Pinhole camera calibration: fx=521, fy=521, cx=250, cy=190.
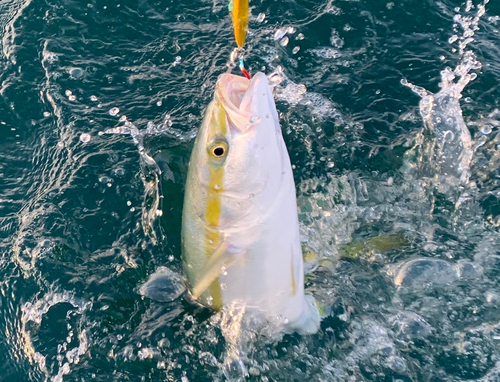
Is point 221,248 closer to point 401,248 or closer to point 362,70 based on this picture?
point 401,248

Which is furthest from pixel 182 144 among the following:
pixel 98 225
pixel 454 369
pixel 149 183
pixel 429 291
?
pixel 454 369

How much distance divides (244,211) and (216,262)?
318 millimetres

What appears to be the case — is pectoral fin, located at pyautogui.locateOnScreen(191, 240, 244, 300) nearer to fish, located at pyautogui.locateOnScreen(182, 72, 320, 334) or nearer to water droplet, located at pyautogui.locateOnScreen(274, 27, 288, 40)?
fish, located at pyautogui.locateOnScreen(182, 72, 320, 334)

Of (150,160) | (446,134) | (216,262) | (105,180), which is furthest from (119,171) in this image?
(446,134)

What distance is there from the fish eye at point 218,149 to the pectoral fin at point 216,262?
1.41 ft

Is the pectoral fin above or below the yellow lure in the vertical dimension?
below

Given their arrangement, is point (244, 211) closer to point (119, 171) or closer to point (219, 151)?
point (219, 151)

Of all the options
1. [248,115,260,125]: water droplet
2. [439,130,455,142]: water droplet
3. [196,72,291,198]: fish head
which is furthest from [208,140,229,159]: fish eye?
[439,130,455,142]: water droplet

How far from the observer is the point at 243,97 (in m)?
2.37

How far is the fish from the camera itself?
2344 mm

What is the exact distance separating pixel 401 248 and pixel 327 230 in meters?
0.46

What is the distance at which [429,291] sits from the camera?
2.98 m

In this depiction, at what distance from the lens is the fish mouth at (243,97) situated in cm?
229

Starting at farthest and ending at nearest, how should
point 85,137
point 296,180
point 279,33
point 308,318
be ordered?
point 279,33
point 85,137
point 296,180
point 308,318
